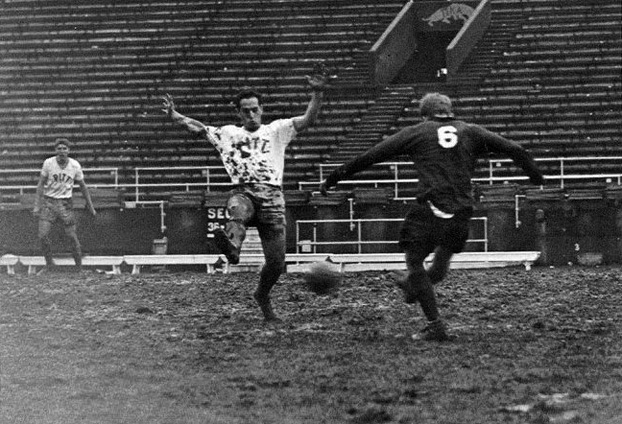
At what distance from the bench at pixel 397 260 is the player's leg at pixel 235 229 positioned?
12.0m

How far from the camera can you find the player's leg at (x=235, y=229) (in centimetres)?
1319

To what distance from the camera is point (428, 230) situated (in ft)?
39.9

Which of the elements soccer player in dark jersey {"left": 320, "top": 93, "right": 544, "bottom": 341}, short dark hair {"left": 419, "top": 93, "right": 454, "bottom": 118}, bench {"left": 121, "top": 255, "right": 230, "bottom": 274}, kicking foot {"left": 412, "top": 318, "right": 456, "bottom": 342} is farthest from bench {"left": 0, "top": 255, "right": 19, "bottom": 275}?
kicking foot {"left": 412, "top": 318, "right": 456, "bottom": 342}

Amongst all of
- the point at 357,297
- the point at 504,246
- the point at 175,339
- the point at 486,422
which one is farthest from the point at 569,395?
the point at 504,246

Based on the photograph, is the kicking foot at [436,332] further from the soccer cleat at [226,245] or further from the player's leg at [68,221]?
the player's leg at [68,221]

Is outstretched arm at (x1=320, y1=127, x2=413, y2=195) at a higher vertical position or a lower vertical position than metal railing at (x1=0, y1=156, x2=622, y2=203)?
lower

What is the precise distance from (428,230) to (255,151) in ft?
Answer: 7.87

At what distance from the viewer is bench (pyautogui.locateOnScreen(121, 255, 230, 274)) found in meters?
27.2

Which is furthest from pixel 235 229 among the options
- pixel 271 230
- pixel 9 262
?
pixel 9 262

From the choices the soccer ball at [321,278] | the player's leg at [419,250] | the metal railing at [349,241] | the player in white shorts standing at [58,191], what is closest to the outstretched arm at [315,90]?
the soccer ball at [321,278]

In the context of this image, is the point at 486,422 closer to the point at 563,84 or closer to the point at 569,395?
the point at 569,395

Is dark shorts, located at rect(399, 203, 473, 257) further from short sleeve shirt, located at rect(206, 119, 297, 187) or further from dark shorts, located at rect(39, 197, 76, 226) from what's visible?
dark shorts, located at rect(39, 197, 76, 226)

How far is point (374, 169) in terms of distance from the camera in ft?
102

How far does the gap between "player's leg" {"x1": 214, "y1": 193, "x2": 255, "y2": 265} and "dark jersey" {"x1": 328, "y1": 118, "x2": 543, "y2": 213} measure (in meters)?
Result: 1.61
